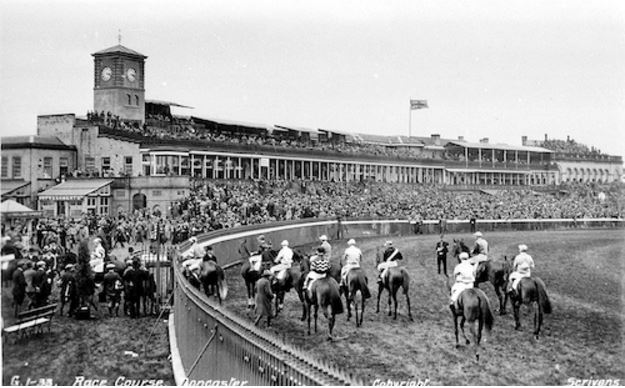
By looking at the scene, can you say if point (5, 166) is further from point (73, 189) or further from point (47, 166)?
point (47, 166)

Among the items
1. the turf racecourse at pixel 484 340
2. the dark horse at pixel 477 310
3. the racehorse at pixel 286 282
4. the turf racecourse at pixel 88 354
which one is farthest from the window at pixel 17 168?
the dark horse at pixel 477 310

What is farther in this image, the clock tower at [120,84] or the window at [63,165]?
the clock tower at [120,84]

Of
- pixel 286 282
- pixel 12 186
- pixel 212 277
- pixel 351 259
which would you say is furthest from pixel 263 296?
pixel 12 186

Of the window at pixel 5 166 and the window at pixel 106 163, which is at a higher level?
the window at pixel 106 163

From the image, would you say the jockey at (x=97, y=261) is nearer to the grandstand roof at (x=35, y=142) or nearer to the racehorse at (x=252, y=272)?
the racehorse at (x=252, y=272)

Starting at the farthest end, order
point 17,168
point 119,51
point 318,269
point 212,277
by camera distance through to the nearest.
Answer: point 119,51, point 17,168, point 212,277, point 318,269

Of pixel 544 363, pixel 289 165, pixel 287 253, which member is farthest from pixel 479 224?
pixel 544 363

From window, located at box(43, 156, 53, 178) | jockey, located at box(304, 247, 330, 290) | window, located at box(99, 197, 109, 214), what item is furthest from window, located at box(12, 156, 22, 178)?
jockey, located at box(304, 247, 330, 290)
